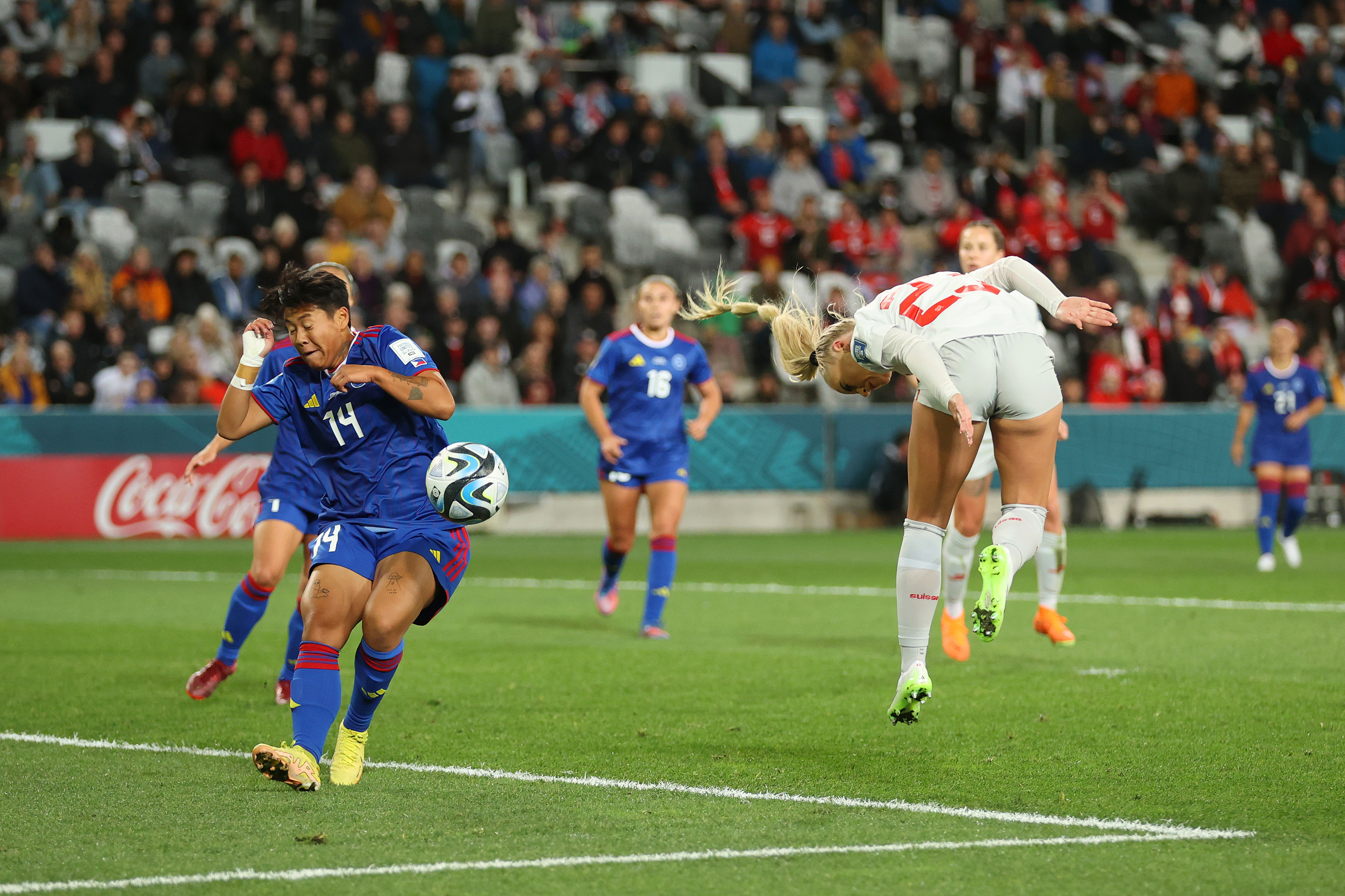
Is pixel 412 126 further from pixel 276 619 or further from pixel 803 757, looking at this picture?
pixel 803 757

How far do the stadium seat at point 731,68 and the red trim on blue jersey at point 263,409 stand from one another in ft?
69.7

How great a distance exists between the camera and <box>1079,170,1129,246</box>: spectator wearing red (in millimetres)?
26688

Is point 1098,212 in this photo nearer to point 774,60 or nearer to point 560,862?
point 774,60

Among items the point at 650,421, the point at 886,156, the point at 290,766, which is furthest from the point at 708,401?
the point at 886,156

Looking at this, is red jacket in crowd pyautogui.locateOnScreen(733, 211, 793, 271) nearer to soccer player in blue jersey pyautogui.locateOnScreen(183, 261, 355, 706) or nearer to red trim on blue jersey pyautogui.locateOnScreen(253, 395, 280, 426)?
soccer player in blue jersey pyautogui.locateOnScreen(183, 261, 355, 706)

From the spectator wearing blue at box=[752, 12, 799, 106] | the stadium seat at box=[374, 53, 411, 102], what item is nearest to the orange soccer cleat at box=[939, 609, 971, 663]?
the stadium seat at box=[374, 53, 411, 102]

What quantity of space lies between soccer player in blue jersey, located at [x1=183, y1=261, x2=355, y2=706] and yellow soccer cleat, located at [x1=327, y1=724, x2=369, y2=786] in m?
1.95

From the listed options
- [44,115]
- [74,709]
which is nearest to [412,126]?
[44,115]

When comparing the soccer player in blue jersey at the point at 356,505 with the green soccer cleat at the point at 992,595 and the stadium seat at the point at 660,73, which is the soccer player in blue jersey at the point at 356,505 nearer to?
the green soccer cleat at the point at 992,595

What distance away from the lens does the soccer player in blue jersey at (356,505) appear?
20.5 feet

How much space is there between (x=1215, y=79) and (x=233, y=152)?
1883 centimetres

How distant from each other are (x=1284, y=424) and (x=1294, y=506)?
840 millimetres

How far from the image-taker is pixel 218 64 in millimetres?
22828

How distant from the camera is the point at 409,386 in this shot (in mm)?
6305
